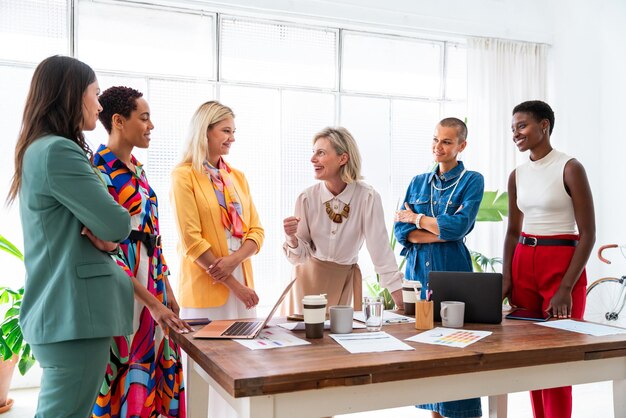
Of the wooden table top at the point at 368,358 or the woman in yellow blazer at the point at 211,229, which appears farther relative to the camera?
the woman in yellow blazer at the point at 211,229

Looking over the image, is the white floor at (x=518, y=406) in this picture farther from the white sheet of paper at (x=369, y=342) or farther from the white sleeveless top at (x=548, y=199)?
the white sheet of paper at (x=369, y=342)

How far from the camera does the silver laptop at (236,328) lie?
1.92 meters

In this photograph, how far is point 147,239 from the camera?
2.30 metres

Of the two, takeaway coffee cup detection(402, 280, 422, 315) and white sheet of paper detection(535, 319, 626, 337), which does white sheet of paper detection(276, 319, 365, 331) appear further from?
white sheet of paper detection(535, 319, 626, 337)

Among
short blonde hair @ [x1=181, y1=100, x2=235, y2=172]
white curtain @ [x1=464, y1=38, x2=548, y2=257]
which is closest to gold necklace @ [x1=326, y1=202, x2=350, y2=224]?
short blonde hair @ [x1=181, y1=100, x2=235, y2=172]

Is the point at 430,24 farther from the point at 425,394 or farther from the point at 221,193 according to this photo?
the point at 425,394

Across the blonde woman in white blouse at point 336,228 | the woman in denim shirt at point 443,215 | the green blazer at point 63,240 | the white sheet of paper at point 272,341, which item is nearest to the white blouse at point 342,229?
the blonde woman in white blouse at point 336,228

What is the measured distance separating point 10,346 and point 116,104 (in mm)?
2107

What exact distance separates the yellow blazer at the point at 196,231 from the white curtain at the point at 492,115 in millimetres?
3733

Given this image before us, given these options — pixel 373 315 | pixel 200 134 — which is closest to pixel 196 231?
pixel 200 134

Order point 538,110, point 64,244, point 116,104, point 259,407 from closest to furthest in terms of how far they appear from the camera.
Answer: point 259,407 < point 64,244 < point 116,104 < point 538,110

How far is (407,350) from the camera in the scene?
1.76 m

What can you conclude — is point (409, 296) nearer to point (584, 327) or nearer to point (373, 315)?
point (373, 315)

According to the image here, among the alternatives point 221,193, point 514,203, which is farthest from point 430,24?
point 221,193
